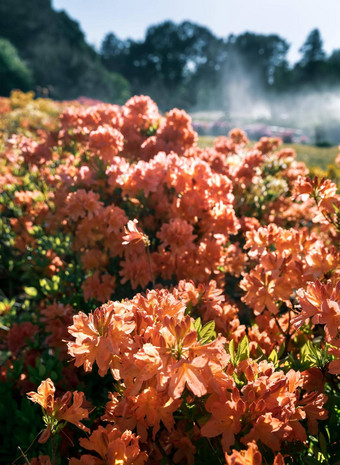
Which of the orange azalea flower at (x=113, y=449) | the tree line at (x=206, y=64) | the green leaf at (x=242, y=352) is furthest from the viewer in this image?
the tree line at (x=206, y=64)

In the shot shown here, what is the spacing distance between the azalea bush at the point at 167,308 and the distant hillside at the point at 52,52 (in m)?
31.0

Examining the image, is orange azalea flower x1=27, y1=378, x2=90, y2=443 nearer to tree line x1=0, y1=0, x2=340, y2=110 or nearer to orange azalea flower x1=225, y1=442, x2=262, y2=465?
orange azalea flower x1=225, y1=442, x2=262, y2=465

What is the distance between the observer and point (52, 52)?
1266 inches

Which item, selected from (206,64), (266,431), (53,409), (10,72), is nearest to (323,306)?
(266,431)

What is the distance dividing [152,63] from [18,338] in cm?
5283

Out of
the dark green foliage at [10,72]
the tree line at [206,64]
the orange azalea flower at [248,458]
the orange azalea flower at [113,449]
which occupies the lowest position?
the orange azalea flower at [113,449]

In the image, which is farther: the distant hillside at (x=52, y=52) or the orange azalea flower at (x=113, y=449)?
the distant hillside at (x=52, y=52)

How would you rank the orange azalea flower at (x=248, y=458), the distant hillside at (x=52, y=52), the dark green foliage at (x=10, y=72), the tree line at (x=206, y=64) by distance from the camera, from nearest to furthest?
the orange azalea flower at (x=248, y=458) < the dark green foliage at (x=10, y=72) < the distant hillside at (x=52, y=52) < the tree line at (x=206, y=64)

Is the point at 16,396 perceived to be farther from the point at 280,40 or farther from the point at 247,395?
the point at 280,40

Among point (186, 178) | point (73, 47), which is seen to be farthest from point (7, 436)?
point (73, 47)

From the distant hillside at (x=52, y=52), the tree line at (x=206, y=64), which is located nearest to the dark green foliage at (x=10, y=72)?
the distant hillside at (x=52, y=52)

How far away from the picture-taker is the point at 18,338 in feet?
7.75

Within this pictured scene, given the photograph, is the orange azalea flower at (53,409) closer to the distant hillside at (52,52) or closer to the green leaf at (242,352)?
the green leaf at (242,352)

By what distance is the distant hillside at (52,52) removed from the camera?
3219 centimetres
